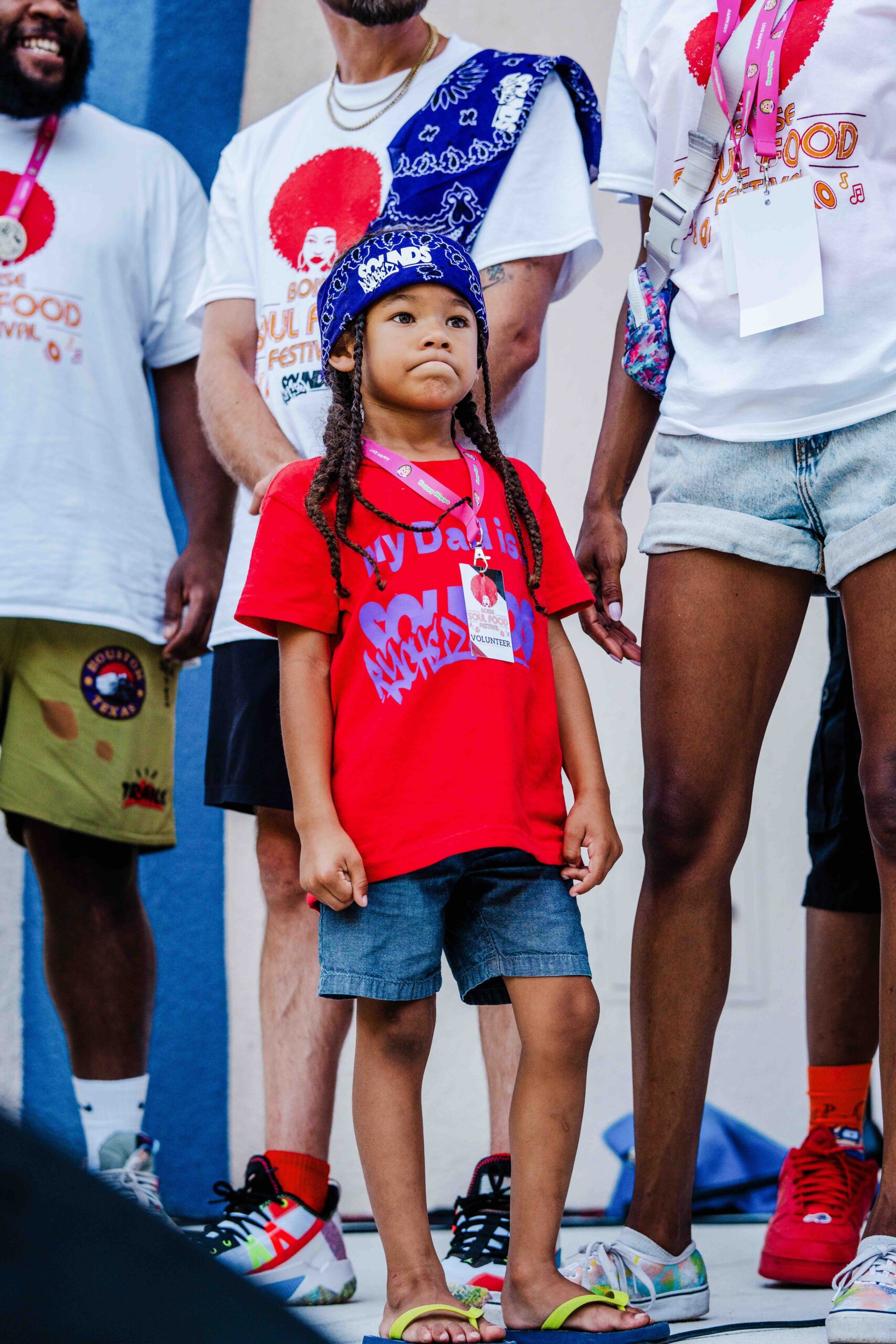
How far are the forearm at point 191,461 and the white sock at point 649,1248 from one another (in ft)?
4.14

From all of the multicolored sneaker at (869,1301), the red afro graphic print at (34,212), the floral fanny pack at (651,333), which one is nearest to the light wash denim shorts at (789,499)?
the floral fanny pack at (651,333)

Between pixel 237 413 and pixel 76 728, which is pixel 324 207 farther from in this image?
pixel 76 728

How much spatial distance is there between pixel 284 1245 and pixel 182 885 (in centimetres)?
114

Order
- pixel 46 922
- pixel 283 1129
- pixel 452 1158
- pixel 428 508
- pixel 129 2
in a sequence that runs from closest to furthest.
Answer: pixel 428 508, pixel 283 1129, pixel 46 922, pixel 452 1158, pixel 129 2

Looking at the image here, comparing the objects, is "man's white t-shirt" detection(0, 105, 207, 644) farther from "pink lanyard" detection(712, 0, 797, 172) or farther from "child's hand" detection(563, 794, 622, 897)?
"pink lanyard" detection(712, 0, 797, 172)

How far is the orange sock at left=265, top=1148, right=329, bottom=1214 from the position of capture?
5.73 feet

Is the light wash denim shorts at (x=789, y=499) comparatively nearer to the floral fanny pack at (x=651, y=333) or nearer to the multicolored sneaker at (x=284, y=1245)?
the floral fanny pack at (x=651, y=333)

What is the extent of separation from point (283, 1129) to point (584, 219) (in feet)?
4.11

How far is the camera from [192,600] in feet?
7.32

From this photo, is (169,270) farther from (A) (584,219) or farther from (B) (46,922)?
(B) (46,922)

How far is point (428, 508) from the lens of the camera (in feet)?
4.93

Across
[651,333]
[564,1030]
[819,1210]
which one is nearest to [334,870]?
[564,1030]

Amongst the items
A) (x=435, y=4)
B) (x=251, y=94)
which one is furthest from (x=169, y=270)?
(x=435, y=4)

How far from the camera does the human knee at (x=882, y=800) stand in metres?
1.41
